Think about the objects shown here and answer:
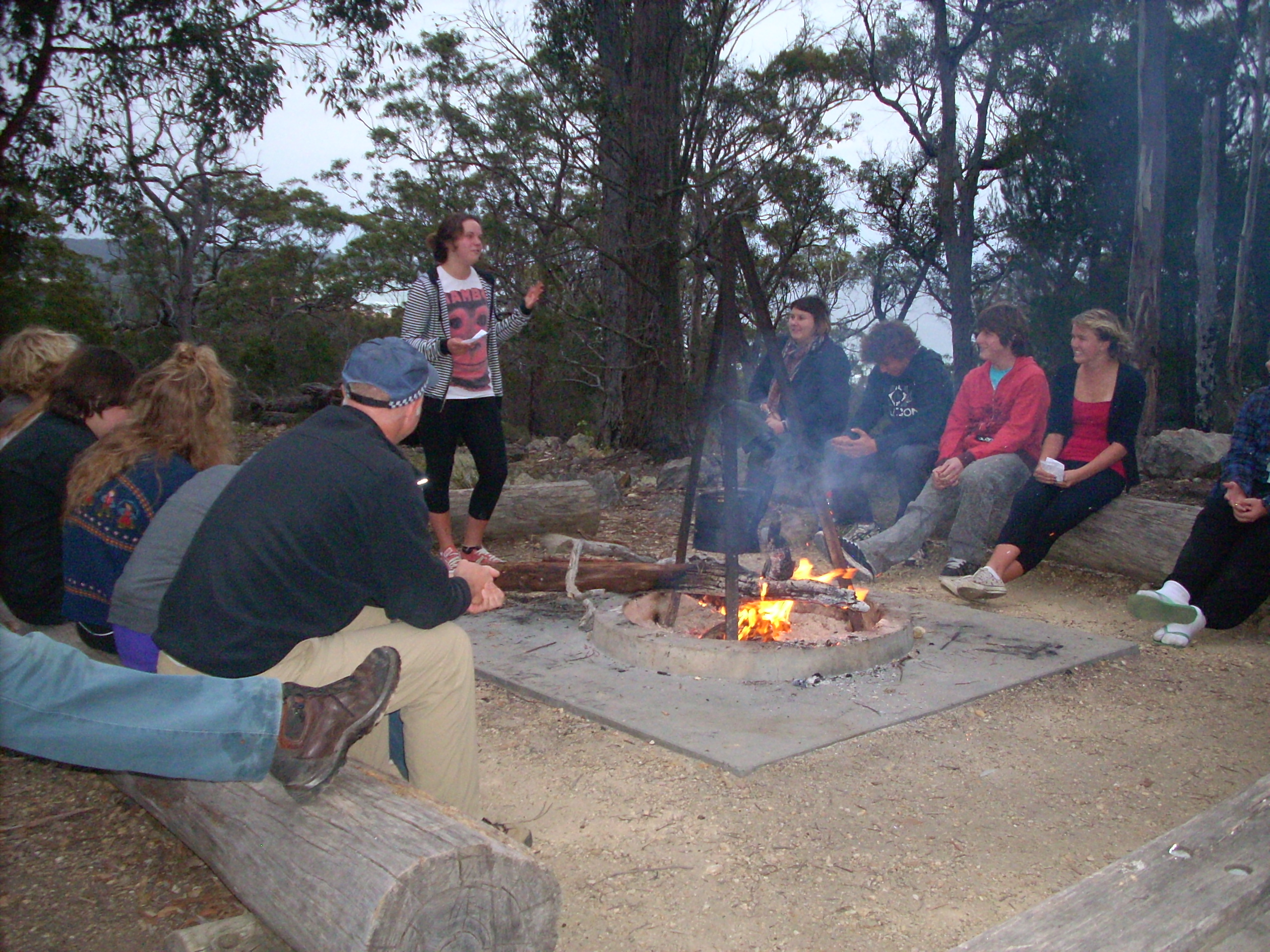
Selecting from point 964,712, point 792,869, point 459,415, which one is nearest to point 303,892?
point 792,869

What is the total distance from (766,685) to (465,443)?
2304mm

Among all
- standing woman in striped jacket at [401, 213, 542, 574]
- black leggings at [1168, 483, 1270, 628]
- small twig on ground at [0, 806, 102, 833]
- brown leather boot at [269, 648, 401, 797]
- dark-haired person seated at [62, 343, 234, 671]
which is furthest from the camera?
standing woman in striped jacket at [401, 213, 542, 574]

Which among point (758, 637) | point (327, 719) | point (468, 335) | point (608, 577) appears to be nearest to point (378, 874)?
point (327, 719)

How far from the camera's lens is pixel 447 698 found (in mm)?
2408

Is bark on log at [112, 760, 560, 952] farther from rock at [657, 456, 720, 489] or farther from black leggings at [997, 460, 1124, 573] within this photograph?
rock at [657, 456, 720, 489]

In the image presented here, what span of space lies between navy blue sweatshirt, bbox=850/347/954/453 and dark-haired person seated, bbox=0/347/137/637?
4.31m

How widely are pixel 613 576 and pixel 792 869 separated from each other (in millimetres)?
2404

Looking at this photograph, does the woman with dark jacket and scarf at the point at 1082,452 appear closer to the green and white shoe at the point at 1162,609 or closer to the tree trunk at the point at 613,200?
the green and white shoe at the point at 1162,609

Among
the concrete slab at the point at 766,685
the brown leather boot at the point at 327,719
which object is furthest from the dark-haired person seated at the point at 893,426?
the brown leather boot at the point at 327,719

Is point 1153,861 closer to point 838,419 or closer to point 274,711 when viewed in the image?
point 274,711

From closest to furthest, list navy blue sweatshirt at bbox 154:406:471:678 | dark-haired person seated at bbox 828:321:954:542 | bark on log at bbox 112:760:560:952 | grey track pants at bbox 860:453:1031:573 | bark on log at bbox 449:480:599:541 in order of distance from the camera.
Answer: bark on log at bbox 112:760:560:952, navy blue sweatshirt at bbox 154:406:471:678, grey track pants at bbox 860:453:1031:573, dark-haired person seated at bbox 828:321:954:542, bark on log at bbox 449:480:599:541

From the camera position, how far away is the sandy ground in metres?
2.21

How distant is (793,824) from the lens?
2619mm

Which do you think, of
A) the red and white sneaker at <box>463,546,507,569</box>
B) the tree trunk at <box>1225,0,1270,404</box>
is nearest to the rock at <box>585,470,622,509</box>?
the red and white sneaker at <box>463,546,507,569</box>
